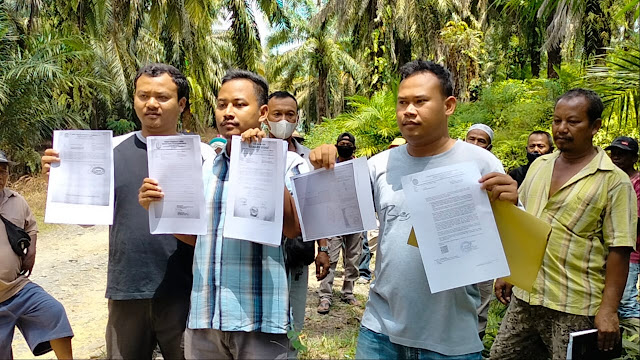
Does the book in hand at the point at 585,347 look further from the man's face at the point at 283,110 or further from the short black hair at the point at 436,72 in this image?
the man's face at the point at 283,110

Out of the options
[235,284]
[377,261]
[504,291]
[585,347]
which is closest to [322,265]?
[377,261]

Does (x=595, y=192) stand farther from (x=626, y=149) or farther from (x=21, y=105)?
(x=21, y=105)

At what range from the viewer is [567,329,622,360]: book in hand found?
2.32 m

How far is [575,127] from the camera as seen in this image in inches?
109

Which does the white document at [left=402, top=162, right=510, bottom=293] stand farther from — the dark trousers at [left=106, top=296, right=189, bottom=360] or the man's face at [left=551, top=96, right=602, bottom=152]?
the dark trousers at [left=106, top=296, right=189, bottom=360]

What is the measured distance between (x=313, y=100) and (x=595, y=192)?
37.6 meters

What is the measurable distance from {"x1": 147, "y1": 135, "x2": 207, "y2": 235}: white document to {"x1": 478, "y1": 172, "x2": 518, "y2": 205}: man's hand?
1.12m

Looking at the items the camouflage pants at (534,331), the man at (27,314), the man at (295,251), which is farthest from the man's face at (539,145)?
the man at (27,314)

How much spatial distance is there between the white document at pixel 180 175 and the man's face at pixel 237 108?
5.7 inches

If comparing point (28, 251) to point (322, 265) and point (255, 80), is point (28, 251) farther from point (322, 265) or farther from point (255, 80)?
point (255, 80)

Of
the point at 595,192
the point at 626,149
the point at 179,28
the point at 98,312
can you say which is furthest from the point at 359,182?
the point at 179,28

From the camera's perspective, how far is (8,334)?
10.8 feet

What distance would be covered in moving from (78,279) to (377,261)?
6.34 m

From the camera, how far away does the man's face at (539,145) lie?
5.21 metres
